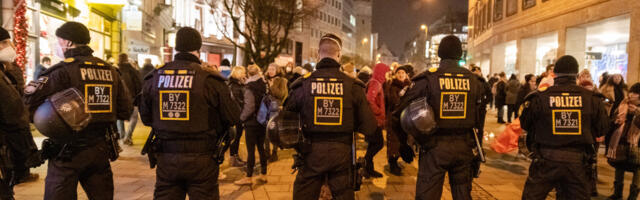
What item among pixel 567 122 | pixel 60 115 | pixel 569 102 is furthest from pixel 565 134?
pixel 60 115

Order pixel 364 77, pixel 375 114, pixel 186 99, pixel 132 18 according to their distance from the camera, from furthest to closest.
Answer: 1. pixel 132 18
2. pixel 364 77
3. pixel 375 114
4. pixel 186 99

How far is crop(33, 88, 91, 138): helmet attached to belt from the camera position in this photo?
345cm

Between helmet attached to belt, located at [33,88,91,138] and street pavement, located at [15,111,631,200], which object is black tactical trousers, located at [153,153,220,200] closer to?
helmet attached to belt, located at [33,88,91,138]

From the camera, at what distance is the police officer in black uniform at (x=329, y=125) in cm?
387

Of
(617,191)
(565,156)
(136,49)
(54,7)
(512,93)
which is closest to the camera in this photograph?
(565,156)

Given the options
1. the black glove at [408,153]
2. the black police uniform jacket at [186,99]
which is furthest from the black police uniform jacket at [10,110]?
the black glove at [408,153]

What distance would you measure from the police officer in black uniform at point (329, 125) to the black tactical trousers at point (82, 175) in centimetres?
166

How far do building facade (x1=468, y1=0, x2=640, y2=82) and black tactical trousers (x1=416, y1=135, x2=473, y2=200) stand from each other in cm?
1345

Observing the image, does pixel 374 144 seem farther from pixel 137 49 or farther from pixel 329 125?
pixel 137 49

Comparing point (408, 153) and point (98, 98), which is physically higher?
point (98, 98)

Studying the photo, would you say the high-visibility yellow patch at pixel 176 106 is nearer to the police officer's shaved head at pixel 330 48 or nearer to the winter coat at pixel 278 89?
the police officer's shaved head at pixel 330 48

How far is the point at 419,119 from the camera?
3.95m

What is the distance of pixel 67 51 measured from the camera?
3.88 metres

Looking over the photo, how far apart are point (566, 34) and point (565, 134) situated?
17171 millimetres
